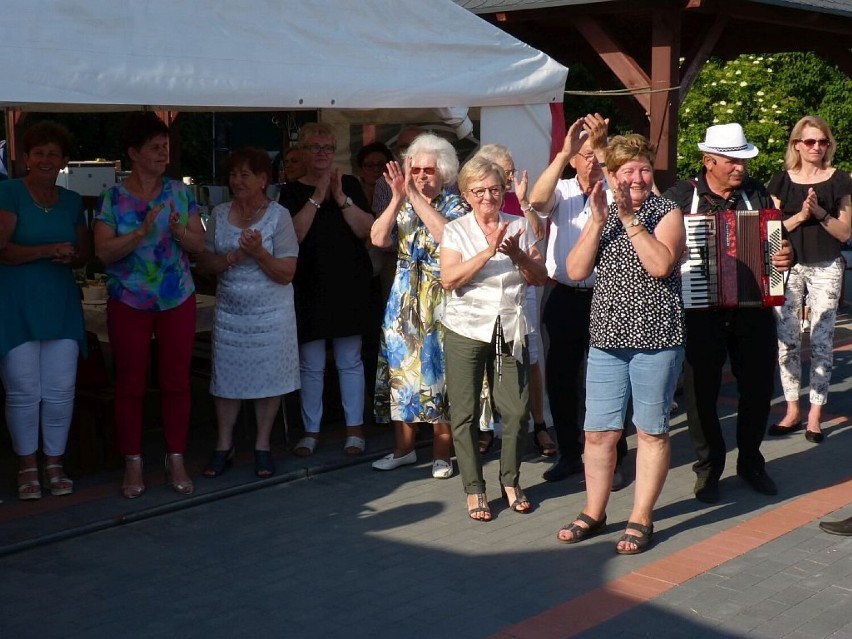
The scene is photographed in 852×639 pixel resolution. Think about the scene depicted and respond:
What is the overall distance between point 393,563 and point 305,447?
182 centimetres

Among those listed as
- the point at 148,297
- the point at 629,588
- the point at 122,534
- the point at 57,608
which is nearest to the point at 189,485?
the point at 122,534

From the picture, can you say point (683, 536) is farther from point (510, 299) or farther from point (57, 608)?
point (57, 608)

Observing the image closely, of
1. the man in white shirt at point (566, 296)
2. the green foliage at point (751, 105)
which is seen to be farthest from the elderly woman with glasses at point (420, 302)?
the green foliage at point (751, 105)

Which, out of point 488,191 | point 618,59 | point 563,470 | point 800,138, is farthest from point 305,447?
point 618,59

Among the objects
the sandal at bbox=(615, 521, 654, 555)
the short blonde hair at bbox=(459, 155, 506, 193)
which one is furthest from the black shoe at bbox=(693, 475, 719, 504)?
the short blonde hair at bbox=(459, 155, 506, 193)

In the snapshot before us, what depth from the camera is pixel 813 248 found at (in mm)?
7305

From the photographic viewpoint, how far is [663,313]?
5066 millimetres

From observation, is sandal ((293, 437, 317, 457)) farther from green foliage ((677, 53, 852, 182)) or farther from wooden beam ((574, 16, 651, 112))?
green foliage ((677, 53, 852, 182))

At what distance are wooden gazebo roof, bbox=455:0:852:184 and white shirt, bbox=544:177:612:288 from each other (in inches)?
119

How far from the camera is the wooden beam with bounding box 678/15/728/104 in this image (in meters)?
9.59

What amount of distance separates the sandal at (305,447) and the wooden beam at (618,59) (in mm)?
4277

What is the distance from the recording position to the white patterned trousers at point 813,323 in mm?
7398

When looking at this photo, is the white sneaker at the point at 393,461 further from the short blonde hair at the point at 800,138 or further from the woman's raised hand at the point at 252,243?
the short blonde hair at the point at 800,138

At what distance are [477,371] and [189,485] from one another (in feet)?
5.34
